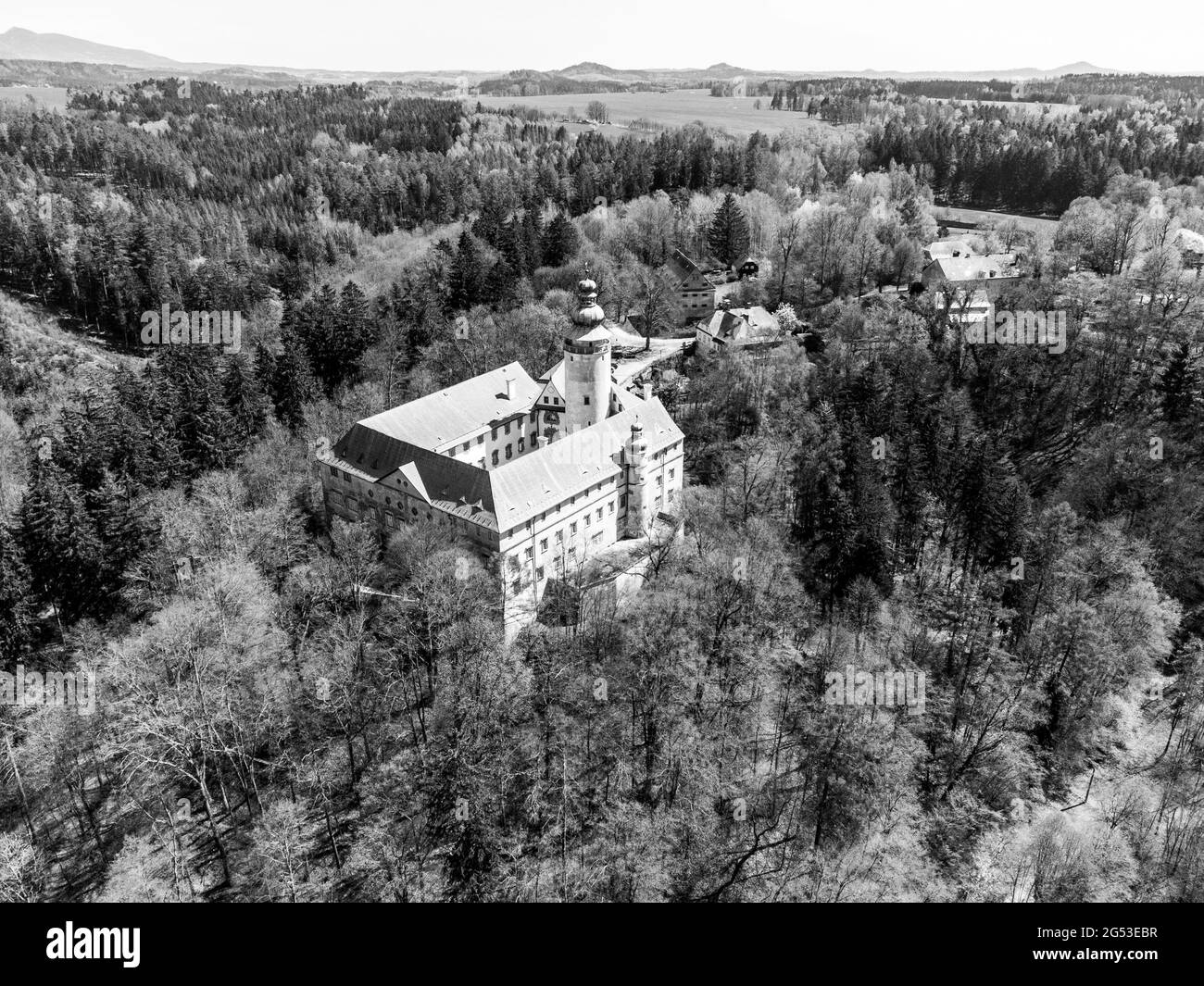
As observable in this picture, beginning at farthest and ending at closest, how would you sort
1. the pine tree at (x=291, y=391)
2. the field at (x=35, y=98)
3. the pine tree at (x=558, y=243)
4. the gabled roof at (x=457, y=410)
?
the field at (x=35, y=98), the pine tree at (x=558, y=243), the pine tree at (x=291, y=391), the gabled roof at (x=457, y=410)

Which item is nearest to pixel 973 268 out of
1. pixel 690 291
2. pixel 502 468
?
pixel 690 291

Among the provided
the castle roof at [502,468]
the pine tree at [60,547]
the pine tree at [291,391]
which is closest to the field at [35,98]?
the pine tree at [291,391]

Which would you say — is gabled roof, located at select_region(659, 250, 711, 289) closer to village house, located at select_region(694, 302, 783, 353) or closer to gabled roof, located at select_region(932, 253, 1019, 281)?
village house, located at select_region(694, 302, 783, 353)

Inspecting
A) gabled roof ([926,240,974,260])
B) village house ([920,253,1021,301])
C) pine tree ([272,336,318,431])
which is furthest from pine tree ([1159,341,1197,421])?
pine tree ([272,336,318,431])

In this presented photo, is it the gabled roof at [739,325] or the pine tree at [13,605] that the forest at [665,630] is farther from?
the gabled roof at [739,325]
